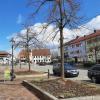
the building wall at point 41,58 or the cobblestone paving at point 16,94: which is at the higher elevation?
the building wall at point 41,58

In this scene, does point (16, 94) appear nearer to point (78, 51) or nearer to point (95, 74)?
point (95, 74)

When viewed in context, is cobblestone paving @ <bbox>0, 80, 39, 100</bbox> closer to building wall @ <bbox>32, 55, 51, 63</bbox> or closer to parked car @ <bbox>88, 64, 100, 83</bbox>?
parked car @ <bbox>88, 64, 100, 83</bbox>

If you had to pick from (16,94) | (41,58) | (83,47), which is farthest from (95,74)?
(41,58)

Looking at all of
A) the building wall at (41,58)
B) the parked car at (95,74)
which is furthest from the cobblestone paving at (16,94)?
the building wall at (41,58)

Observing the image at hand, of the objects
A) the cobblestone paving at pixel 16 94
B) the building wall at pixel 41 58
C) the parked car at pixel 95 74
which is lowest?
the cobblestone paving at pixel 16 94

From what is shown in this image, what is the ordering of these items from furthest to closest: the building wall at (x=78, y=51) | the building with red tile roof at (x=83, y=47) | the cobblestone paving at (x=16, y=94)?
the building wall at (x=78, y=51)
the building with red tile roof at (x=83, y=47)
the cobblestone paving at (x=16, y=94)

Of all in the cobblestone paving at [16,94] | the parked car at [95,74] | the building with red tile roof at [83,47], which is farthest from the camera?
the building with red tile roof at [83,47]

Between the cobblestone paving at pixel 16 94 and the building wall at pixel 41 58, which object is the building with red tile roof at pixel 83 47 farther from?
the cobblestone paving at pixel 16 94

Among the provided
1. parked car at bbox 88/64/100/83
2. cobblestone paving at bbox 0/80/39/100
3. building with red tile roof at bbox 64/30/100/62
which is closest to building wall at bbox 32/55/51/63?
building with red tile roof at bbox 64/30/100/62

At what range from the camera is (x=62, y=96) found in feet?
46.0

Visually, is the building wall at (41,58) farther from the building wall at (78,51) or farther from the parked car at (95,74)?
the parked car at (95,74)

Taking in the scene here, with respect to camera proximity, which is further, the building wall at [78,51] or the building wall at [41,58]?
the building wall at [41,58]

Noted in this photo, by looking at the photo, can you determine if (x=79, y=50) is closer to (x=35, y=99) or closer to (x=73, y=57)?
(x=73, y=57)

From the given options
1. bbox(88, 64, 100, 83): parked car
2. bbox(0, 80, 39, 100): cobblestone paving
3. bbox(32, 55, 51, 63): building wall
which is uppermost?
bbox(32, 55, 51, 63): building wall
